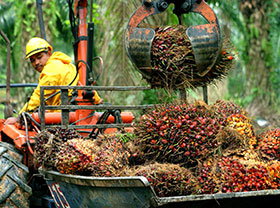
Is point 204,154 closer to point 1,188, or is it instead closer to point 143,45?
point 143,45

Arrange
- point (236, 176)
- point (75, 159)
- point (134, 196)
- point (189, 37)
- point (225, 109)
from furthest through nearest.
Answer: point (225, 109), point (189, 37), point (75, 159), point (236, 176), point (134, 196)

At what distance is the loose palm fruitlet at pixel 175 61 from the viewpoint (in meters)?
3.73

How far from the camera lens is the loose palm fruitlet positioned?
3.73 metres

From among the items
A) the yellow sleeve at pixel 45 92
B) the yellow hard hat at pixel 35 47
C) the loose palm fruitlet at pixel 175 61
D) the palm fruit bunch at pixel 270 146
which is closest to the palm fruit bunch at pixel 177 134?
the loose palm fruitlet at pixel 175 61

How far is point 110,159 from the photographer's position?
340 cm

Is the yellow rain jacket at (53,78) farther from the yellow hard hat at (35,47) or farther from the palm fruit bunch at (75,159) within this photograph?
the palm fruit bunch at (75,159)

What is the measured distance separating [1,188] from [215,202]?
216cm

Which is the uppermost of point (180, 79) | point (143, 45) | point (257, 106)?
point (143, 45)

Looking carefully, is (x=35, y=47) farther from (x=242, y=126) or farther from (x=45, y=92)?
(x=242, y=126)

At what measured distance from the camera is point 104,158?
342 centimetres

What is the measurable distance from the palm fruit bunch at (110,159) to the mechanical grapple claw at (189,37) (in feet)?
2.50

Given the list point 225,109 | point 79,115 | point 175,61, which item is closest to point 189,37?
point 175,61

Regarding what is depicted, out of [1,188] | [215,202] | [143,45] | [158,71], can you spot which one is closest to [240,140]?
[215,202]

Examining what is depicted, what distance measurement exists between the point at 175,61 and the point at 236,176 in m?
1.17
